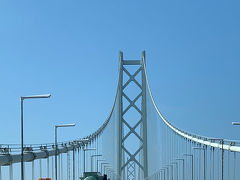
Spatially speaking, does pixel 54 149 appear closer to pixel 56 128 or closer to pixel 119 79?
pixel 56 128

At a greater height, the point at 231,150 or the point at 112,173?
the point at 231,150

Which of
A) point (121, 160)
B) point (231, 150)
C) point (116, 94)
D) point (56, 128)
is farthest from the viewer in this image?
point (116, 94)

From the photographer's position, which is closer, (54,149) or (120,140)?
(54,149)

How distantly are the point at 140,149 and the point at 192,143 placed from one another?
21788mm

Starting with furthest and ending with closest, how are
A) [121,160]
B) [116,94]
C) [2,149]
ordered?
1. [116,94]
2. [121,160]
3. [2,149]

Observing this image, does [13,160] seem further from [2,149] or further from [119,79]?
[119,79]

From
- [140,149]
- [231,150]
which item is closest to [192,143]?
[231,150]

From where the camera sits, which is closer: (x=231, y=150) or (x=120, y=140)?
(x=231, y=150)

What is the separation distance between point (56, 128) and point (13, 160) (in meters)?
8.91

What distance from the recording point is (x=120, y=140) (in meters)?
64.3

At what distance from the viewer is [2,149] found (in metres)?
21.7

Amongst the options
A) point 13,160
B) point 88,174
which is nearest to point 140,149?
point 88,174

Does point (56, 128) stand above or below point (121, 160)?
above

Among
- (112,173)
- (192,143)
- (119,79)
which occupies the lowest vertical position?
(112,173)
